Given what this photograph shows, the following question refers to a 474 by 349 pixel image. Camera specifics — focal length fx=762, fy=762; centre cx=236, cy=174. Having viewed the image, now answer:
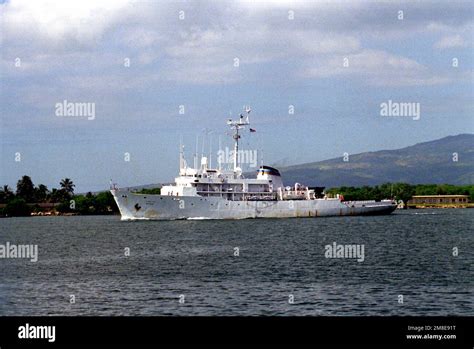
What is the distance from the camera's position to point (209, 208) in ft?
275

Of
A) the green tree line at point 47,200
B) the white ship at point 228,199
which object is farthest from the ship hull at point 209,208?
the green tree line at point 47,200

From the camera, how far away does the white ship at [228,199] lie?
8250cm

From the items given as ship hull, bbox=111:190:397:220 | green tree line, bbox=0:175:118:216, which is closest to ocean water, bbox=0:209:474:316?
ship hull, bbox=111:190:397:220

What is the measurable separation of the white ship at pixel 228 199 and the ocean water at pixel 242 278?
27.5 metres

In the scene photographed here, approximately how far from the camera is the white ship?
82.5 metres

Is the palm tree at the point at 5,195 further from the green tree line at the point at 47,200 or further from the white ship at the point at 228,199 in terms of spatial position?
the white ship at the point at 228,199

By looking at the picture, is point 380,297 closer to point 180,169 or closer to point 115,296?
point 115,296

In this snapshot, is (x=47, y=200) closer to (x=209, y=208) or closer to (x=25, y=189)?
(x=25, y=189)

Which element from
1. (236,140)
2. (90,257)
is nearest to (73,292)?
(90,257)

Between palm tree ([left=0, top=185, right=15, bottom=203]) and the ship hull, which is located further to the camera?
palm tree ([left=0, top=185, right=15, bottom=203])

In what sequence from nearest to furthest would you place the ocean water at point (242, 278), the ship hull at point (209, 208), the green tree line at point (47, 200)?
the ocean water at point (242, 278), the ship hull at point (209, 208), the green tree line at point (47, 200)

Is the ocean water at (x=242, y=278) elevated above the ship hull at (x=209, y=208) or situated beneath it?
situated beneath

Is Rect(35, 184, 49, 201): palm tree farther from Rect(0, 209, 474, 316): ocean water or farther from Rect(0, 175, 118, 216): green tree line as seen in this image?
Rect(0, 209, 474, 316): ocean water
